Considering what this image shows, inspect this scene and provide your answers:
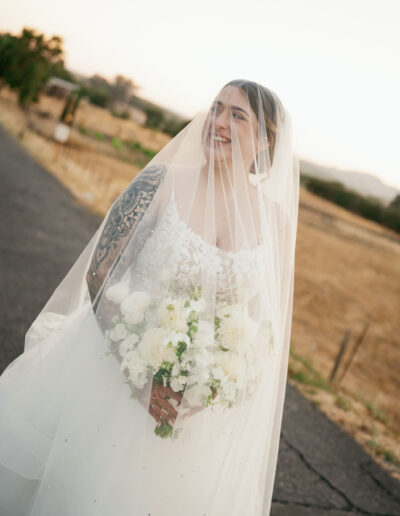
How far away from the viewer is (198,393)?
1814 mm

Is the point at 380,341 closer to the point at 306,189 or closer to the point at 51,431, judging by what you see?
the point at 51,431

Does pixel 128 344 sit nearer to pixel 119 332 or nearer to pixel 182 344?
pixel 119 332

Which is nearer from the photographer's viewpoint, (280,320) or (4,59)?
(280,320)

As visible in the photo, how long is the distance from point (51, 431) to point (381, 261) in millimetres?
32145

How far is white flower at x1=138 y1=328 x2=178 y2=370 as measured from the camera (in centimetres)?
177

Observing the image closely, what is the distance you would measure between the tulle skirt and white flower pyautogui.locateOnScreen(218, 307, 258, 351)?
0.36m

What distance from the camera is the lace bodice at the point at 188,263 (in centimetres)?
204

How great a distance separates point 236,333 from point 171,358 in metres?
0.31

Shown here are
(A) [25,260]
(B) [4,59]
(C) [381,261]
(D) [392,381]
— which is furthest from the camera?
(B) [4,59]

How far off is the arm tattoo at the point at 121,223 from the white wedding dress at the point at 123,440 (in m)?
0.12

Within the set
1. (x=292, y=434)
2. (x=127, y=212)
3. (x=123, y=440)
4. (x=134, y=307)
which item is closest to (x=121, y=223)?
(x=127, y=212)

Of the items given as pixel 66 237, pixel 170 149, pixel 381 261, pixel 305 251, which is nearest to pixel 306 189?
pixel 381 261

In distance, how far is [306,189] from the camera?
2537 inches

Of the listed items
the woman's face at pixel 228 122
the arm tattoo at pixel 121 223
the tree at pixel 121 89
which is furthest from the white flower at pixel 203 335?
the tree at pixel 121 89
